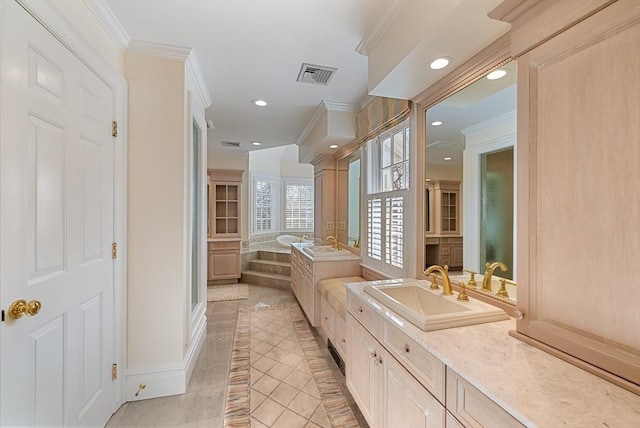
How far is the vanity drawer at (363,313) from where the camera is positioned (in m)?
1.55

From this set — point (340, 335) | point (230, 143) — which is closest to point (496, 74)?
point (340, 335)

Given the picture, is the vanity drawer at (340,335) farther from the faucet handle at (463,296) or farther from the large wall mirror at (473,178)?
the faucet handle at (463,296)

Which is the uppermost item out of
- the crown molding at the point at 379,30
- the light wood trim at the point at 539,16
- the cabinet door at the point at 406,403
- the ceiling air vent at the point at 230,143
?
the ceiling air vent at the point at 230,143

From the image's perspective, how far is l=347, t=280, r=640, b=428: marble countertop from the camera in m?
0.67

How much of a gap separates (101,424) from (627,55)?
2983mm

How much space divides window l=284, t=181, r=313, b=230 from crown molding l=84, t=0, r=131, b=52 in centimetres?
522

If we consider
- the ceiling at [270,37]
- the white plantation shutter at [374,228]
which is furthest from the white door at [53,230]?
the white plantation shutter at [374,228]

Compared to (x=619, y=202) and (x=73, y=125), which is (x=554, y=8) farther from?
(x=73, y=125)

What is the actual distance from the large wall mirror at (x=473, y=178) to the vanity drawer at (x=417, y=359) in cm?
62

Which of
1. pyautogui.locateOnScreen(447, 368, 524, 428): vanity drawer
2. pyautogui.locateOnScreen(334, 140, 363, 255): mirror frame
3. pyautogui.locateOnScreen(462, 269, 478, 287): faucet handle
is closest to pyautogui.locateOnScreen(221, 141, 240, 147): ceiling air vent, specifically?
pyautogui.locateOnScreen(334, 140, 363, 255): mirror frame

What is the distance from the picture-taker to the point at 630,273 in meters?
0.78

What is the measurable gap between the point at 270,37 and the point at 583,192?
2002 millimetres

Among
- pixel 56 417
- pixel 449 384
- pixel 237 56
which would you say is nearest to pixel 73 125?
pixel 237 56

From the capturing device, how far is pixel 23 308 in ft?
3.68
